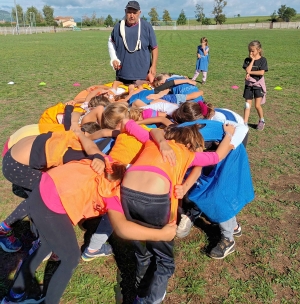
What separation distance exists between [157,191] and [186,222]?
4.44ft

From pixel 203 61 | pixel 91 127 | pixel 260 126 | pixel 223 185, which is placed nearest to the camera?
pixel 223 185

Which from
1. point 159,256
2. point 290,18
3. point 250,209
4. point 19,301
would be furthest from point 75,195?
point 290,18

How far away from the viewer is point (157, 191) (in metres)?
2.04

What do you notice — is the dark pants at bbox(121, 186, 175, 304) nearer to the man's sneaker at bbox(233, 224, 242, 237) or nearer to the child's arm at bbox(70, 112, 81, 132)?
the man's sneaker at bbox(233, 224, 242, 237)

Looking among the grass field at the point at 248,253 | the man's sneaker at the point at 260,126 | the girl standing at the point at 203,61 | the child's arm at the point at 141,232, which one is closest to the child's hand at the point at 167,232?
the child's arm at the point at 141,232

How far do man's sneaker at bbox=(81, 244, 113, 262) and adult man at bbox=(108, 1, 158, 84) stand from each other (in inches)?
128

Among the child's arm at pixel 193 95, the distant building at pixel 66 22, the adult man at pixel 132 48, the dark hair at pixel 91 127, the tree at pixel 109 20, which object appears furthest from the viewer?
the distant building at pixel 66 22

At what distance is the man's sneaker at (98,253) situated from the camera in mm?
2994

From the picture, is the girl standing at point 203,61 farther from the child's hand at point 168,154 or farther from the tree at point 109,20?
the tree at point 109,20

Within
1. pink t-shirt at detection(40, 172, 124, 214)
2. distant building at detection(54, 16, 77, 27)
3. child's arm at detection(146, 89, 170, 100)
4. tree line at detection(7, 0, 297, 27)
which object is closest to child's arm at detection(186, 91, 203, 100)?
child's arm at detection(146, 89, 170, 100)

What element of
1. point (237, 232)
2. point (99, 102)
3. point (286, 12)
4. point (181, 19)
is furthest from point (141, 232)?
point (286, 12)

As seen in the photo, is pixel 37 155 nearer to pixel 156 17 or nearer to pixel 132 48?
pixel 132 48

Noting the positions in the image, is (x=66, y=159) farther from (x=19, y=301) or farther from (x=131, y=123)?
(x=19, y=301)

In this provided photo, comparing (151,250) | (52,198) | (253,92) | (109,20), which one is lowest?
(109,20)
